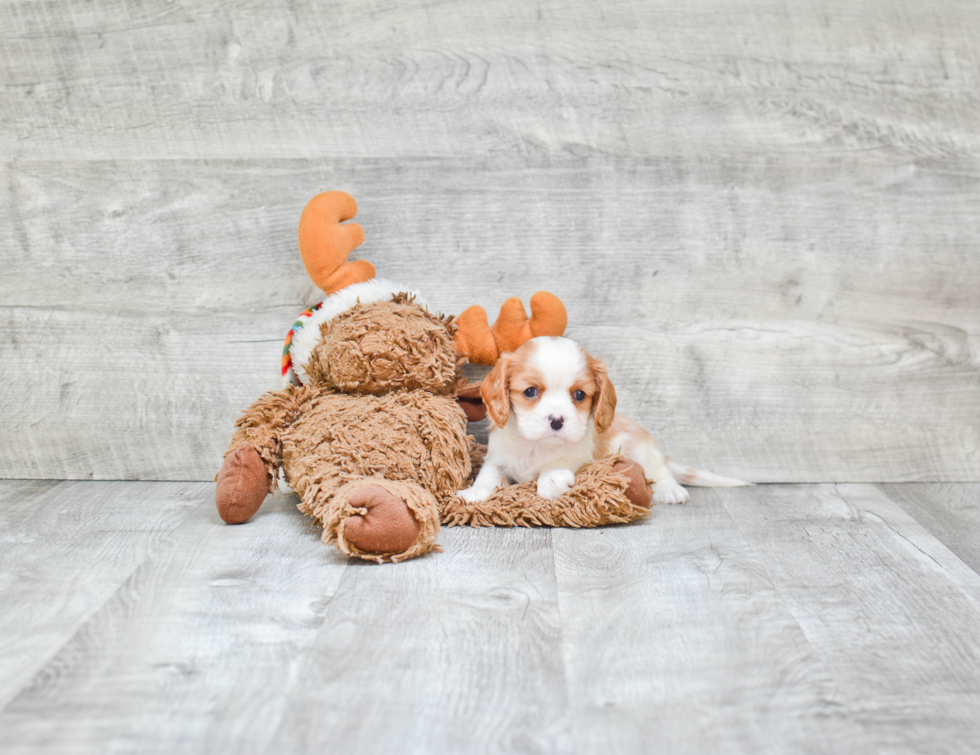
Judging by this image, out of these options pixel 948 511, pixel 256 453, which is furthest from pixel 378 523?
pixel 948 511

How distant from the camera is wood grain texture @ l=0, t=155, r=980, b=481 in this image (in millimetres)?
1617

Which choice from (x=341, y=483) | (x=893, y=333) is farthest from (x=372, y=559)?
(x=893, y=333)

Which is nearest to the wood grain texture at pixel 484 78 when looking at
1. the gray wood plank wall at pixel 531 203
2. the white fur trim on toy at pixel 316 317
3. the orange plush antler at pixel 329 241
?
the gray wood plank wall at pixel 531 203

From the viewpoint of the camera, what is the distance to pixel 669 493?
1517 mm

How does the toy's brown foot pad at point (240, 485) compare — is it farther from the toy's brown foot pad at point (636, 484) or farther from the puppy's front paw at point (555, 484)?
the toy's brown foot pad at point (636, 484)

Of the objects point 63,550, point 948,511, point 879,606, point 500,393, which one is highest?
point 500,393

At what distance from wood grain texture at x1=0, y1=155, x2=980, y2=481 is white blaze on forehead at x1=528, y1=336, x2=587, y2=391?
10.5 inches

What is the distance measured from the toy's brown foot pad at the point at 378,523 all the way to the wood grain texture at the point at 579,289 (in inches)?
22.9

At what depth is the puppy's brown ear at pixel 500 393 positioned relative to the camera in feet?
4.54

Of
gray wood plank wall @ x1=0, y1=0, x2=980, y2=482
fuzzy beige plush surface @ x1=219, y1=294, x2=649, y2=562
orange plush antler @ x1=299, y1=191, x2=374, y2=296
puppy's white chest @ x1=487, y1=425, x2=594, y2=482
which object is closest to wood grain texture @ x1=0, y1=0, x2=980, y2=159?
gray wood plank wall @ x1=0, y1=0, x2=980, y2=482

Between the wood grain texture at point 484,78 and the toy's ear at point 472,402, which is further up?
the wood grain texture at point 484,78

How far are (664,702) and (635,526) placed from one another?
1.90 ft

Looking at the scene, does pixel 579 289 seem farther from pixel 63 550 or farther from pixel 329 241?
pixel 63 550

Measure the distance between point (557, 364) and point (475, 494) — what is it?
0.27 m
